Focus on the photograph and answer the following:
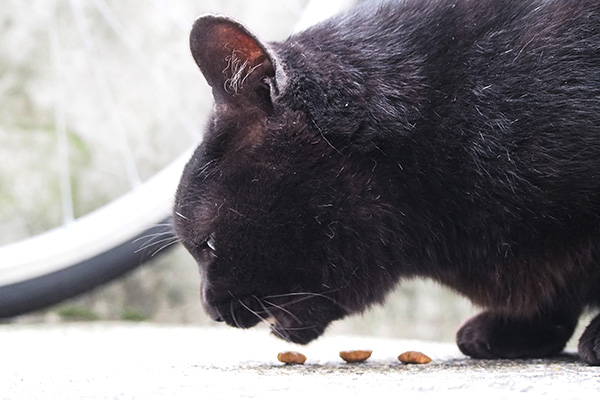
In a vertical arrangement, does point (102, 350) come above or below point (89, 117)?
A: below

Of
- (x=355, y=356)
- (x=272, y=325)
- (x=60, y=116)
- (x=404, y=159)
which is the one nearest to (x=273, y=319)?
(x=272, y=325)

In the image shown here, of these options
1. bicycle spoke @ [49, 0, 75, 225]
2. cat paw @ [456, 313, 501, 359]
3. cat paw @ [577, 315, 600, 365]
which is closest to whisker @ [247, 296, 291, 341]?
cat paw @ [456, 313, 501, 359]

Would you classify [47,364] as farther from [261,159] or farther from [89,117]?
[89,117]

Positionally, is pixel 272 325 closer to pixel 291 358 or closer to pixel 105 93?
pixel 291 358

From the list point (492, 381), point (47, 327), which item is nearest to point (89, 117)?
point (47, 327)

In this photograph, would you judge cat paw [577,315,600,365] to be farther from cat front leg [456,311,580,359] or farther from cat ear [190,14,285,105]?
cat ear [190,14,285,105]

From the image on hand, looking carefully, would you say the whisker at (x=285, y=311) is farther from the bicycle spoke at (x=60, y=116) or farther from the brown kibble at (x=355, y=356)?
the bicycle spoke at (x=60, y=116)

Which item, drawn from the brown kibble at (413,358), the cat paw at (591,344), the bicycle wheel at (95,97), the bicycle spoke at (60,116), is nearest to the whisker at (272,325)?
the brown kibble at (413,358)
